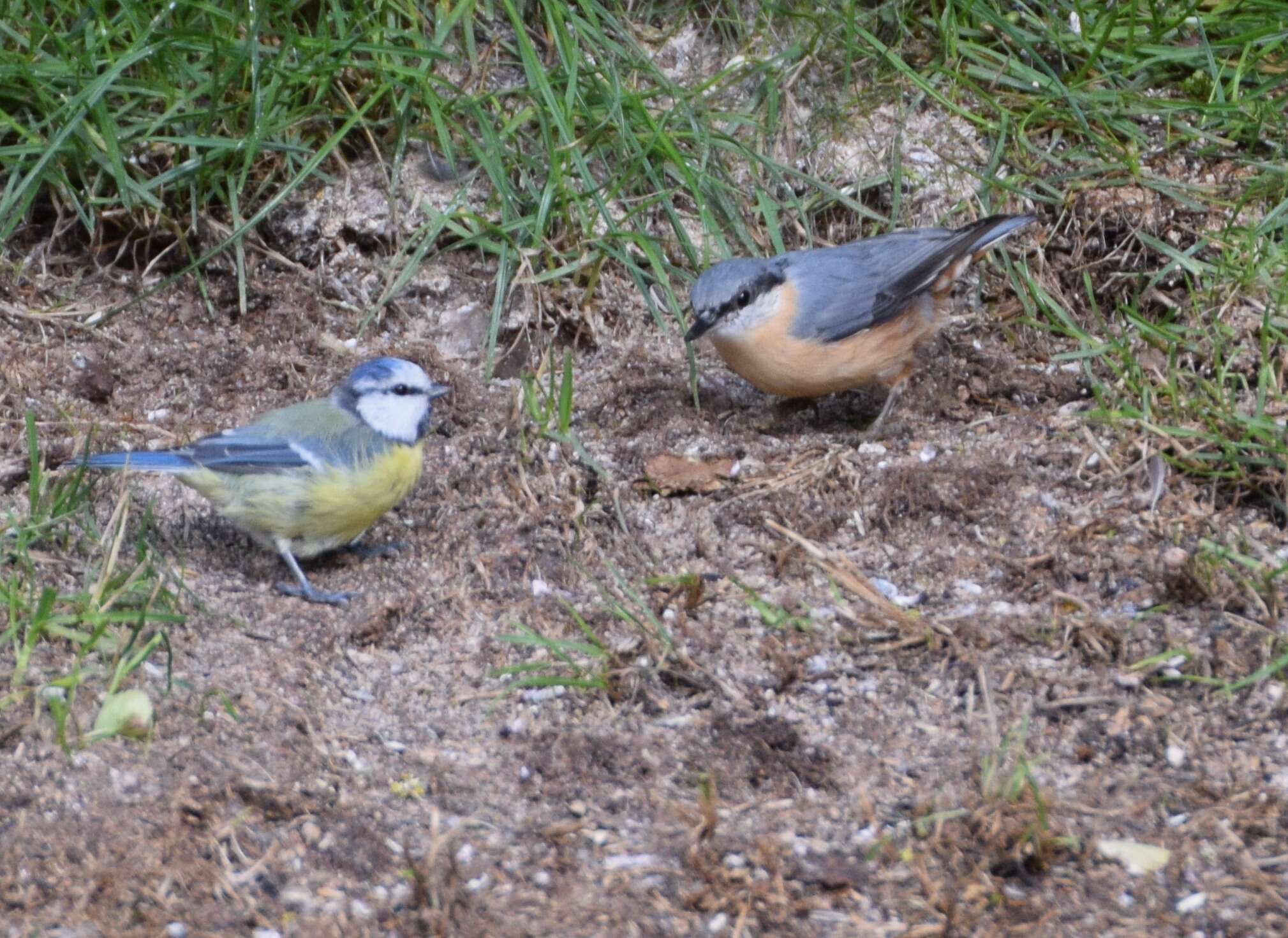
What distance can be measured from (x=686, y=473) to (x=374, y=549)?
1.09 metres

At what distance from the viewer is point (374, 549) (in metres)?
4.45

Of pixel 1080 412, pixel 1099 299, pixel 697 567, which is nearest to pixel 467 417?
pixel 697 567

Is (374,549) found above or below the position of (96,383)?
below

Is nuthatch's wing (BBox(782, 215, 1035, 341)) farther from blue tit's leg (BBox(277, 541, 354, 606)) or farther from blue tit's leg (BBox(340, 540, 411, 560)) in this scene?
blue tit's leg (BBox(277, 541, 354, 606))

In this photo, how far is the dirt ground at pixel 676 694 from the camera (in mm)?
2844

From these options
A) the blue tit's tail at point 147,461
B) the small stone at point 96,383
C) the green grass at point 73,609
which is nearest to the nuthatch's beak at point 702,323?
the blue tit's tail at point 147,461

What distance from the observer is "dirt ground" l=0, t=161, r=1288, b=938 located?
284 cm

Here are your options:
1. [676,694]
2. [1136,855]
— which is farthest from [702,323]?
[1136,855]

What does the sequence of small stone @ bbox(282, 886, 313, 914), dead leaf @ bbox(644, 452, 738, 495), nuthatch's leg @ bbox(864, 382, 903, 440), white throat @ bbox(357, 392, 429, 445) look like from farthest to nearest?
nuthatch's leg @ bbox(864, 382, 903, 440) < dead leaf @ bbox(644, 452, 738, 495) < white throat @ bbox(357, 392, 429, 445) < small stone @ bbox(282, 886, 313, 914)

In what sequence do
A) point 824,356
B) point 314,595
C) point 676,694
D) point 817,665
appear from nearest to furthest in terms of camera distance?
point 676,694 → point 817,665 → point 314,595 → point 824,356

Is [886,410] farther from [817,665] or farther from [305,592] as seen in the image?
[305,592]


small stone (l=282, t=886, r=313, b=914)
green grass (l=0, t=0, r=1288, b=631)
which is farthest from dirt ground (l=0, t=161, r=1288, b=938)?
green grass (l=0, t=0, r=1288, b=631)

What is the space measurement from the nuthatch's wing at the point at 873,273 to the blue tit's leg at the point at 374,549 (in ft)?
5.48

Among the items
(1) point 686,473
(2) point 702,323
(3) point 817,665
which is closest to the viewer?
(3) point 817,665
